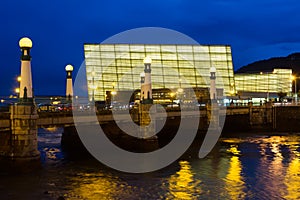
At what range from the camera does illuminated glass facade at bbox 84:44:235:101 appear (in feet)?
336

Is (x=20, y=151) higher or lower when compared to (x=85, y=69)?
lower

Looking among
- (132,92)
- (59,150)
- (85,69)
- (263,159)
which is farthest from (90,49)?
(263,159)

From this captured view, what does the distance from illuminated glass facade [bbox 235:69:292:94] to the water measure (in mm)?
104010

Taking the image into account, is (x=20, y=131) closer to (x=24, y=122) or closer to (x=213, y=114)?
(x=24, y=122)

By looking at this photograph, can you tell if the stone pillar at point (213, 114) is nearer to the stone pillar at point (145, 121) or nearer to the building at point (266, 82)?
the stone pillar at point (145, 121)

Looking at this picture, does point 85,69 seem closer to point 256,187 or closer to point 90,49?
point 90,49

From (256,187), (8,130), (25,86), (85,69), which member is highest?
(85,69)

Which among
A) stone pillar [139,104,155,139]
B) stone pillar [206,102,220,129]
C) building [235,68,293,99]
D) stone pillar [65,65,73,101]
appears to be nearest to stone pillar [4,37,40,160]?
stone pillar [65,65,73,101]

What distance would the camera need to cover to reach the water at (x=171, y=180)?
23172 millimetres

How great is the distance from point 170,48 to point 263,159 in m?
74.3

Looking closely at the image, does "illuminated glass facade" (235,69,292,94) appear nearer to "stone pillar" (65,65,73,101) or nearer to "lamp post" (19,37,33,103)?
"stone pillar" (65,65,73,101)

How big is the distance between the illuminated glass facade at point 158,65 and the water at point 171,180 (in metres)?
65.2

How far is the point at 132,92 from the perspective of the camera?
96.8 m

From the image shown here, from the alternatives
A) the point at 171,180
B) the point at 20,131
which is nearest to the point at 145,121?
the point at 20,131
